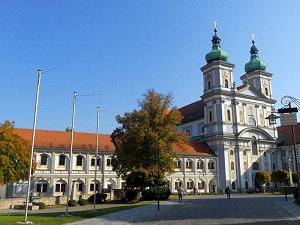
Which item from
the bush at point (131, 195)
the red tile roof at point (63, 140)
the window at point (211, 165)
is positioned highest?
the red tile roof at point (63, 140)

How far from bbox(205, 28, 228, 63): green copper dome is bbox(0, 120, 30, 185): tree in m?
49.8

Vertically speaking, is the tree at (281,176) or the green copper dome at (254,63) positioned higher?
the green copper dome at (254,63)

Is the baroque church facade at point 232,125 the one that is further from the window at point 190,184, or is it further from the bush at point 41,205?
the bush at point 41,205

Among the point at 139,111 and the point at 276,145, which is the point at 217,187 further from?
the point at 139,111

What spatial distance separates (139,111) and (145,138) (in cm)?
382

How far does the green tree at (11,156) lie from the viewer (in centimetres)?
2958

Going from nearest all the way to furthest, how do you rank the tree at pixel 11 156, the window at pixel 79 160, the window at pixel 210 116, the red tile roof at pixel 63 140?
the tree at pixel 11 156
the red tile roof at pixel 63 140
the window at pixel 79 160
the window at pixel 210 116

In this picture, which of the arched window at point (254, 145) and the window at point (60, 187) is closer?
the window at point (60, 187)

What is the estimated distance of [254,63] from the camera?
261 feet

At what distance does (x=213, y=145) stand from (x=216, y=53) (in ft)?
69.6

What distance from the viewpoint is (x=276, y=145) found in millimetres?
72812

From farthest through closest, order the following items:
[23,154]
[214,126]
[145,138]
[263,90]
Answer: [263,90], [214,126], [145,138], [23,154]

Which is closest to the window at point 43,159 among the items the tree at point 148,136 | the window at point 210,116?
the tree at point 148,136

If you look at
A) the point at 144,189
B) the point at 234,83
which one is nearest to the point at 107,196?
the point at 144,189
